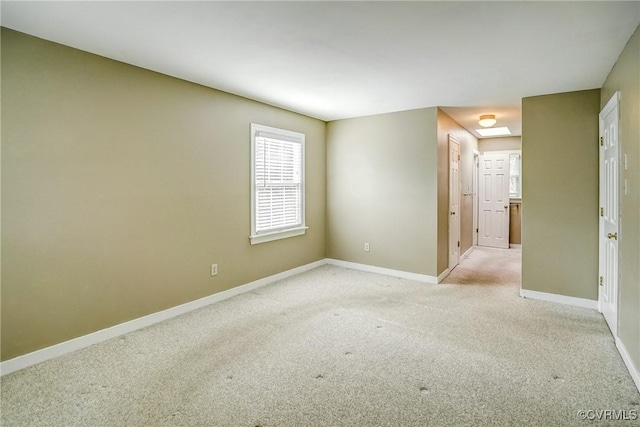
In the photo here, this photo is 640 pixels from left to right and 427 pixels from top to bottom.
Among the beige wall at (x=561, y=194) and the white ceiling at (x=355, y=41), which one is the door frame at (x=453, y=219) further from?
the white ceiling at (x=355, y=41)

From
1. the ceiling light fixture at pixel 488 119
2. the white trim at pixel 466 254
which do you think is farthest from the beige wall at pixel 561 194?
the white trim at pixel 466 254

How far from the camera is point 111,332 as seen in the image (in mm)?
2963

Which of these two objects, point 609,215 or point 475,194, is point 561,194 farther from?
point 475,194

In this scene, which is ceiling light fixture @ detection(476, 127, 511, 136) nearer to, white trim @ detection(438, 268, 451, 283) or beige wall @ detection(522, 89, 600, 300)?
beige wall @ detection(522, 89, 600, 300)

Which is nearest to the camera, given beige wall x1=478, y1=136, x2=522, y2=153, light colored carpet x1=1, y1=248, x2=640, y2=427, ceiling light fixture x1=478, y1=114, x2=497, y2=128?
light colored carpet x1=1, y1=248, x2=640, y2=427

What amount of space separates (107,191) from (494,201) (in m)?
7.30

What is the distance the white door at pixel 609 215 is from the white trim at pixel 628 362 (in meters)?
0.23

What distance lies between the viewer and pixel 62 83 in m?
2.63

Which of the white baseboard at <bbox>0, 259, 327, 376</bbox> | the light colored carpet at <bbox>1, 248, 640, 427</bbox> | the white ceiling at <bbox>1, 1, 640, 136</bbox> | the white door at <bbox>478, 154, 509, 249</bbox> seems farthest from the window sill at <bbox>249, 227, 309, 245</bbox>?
the white door at <bbox>478, 154, 509, 249</bbox>

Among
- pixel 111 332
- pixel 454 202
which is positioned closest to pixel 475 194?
pixel 454 202

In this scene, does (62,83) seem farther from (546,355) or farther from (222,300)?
(546,355)

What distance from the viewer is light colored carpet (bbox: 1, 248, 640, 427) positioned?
1.98 metres

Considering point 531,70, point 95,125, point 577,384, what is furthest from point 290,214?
point 577,384

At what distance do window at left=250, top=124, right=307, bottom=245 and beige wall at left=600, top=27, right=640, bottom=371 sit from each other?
144 inches
